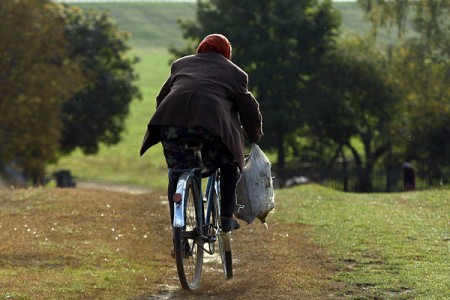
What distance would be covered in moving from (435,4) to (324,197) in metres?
29.4

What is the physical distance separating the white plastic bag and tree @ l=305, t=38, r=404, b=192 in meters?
43.0

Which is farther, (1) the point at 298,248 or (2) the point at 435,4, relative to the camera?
(2) the point at 435,4

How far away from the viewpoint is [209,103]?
27.3 ft

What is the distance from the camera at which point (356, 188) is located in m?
49.4

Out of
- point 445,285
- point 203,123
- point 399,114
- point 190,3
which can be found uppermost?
point 190,3

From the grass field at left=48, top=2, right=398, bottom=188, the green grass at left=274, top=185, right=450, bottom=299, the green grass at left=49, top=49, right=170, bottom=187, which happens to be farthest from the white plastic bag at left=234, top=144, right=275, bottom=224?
the green grass at left=49, top=49, right=170, bottom=187

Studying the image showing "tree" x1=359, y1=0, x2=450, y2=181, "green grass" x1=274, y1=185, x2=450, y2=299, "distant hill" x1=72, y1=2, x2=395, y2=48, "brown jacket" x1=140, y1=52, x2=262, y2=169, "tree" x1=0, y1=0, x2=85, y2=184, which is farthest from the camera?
"distant hill" x1=72, y1=2, x2=395, y2=48

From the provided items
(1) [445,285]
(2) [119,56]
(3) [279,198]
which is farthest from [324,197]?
(2) [119,56]

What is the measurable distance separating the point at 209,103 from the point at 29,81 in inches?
1423

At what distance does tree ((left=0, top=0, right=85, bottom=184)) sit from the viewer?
4312 centimetres

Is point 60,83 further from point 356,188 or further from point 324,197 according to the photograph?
point 324,197

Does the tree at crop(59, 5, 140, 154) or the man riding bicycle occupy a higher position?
the tree at crop(59, 5, 140, 154)

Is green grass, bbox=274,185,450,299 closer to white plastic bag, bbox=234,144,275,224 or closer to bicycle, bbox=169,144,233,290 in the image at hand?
white plastic bag, bbox=234,144,275,224

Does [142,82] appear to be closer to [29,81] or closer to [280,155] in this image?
[280,155]
